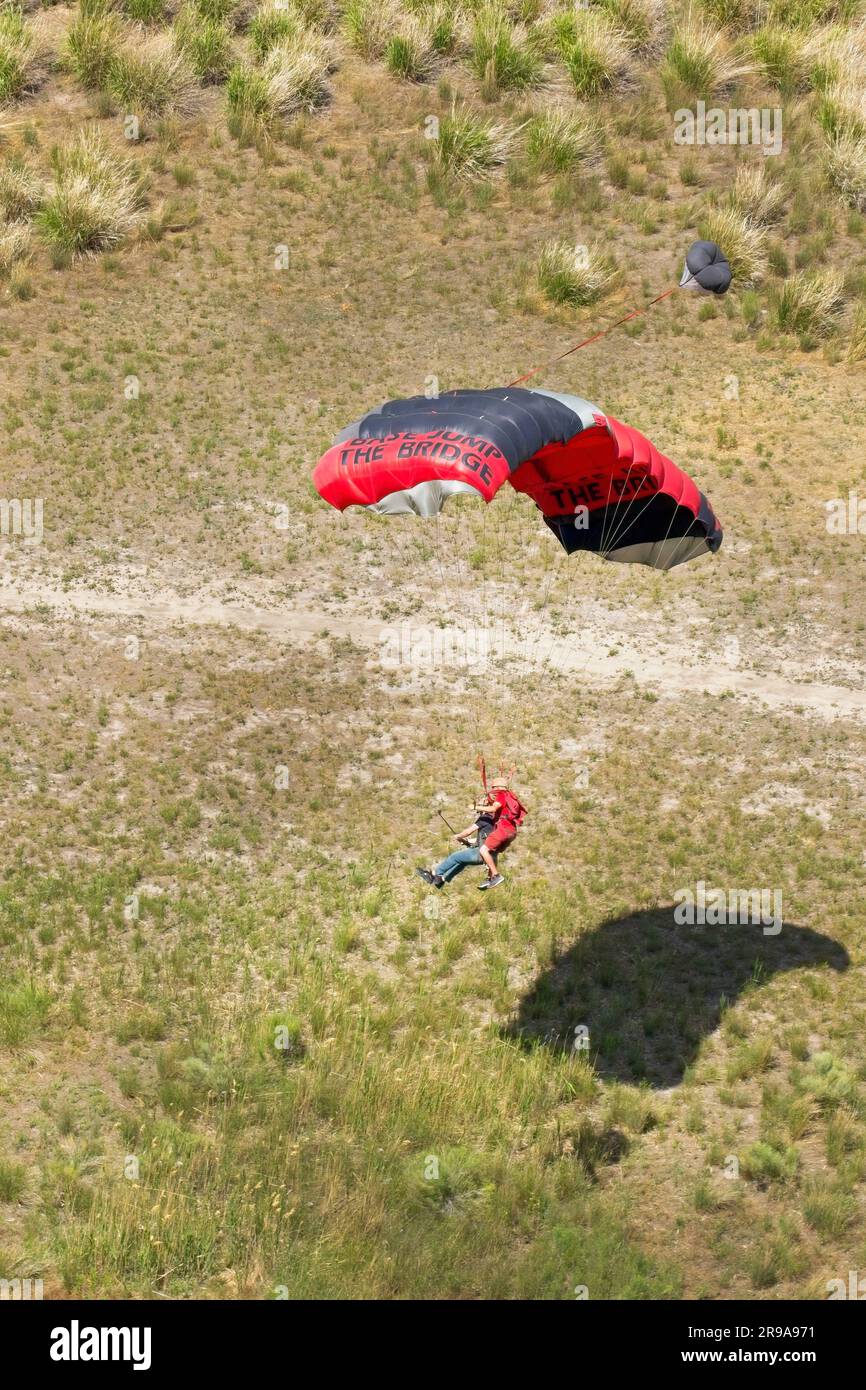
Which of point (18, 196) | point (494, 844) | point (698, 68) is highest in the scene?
point (698, 68)

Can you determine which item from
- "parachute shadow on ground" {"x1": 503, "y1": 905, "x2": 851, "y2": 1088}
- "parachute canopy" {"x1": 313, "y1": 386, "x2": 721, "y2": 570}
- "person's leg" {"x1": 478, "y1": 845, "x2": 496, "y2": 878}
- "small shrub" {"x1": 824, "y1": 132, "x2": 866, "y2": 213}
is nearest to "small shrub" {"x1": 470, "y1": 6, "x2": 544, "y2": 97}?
"small shrub" {"x1": 824, "y1": 132, "x2": 866, "y2": 213}

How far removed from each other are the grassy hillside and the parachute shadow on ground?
0.06 meters

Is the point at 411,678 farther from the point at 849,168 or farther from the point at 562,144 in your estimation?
the point at 849,168

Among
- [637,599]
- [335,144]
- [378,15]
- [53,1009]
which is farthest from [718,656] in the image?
[378,15]

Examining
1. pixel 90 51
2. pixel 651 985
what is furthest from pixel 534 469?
pixel 90 51

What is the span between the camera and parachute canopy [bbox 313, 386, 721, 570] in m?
18.3

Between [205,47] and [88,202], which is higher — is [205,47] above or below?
above

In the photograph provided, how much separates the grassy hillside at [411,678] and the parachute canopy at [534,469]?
4.17 m

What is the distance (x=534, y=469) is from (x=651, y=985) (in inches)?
270

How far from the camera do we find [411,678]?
2625 centimetres

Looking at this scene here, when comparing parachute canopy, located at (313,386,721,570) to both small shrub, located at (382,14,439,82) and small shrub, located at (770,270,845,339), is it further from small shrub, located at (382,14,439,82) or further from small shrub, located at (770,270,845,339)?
small shrub, located at (382,14,439,82)

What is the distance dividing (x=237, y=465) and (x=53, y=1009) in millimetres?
12969

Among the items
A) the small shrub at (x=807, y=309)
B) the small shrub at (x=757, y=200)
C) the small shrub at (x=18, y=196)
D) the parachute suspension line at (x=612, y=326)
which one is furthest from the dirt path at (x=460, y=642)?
the small shrub at (x=757, y=200)

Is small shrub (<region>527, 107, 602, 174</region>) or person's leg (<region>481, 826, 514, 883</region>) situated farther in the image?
small shrub (<region>527, 107, 602, 174</region>)
